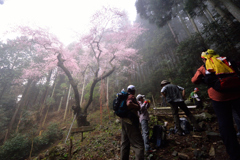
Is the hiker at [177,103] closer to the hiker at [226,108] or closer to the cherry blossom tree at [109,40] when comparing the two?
the hiker at [226,108]

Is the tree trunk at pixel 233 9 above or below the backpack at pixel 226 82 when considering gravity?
above

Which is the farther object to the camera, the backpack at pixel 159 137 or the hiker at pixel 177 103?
the hiker at pixel 177 103

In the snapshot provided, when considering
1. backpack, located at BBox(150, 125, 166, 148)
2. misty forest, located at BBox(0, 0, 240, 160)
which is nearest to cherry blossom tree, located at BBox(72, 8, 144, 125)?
misty forest, located at BBox(0, 0, 240, 160)

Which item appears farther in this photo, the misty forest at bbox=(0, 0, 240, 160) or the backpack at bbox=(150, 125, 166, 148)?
the misty forest at bbox=(0, 0, 240, 160)

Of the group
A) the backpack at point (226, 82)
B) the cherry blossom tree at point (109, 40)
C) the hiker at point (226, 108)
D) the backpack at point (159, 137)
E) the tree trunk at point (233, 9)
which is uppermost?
the cherry blossom tree at point (109, 40)

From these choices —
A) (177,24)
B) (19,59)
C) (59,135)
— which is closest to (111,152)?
(59,135)

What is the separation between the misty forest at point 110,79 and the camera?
367cm

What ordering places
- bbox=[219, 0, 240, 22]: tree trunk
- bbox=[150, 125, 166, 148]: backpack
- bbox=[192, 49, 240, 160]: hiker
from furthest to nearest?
1. bbox=[219, 0, 240, 22]: tree trunk
2. bbox=[150, 125, 166, 148]: backpack
3. bbox=[192, 49, 240, 160]: hiker

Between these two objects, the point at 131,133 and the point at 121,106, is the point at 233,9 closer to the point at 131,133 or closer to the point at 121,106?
the point at 121,106

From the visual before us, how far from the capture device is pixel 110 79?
1619cm

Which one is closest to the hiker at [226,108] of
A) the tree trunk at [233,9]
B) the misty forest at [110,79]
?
the misty forest at [110,79]

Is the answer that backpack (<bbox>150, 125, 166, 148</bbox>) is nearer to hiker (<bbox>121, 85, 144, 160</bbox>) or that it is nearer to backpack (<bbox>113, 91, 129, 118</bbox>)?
hiker (<bbox>121, 85, 144, 160</bbox>)

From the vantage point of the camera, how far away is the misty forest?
3670 millimetres

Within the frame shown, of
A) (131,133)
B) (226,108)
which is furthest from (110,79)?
(226,108)
